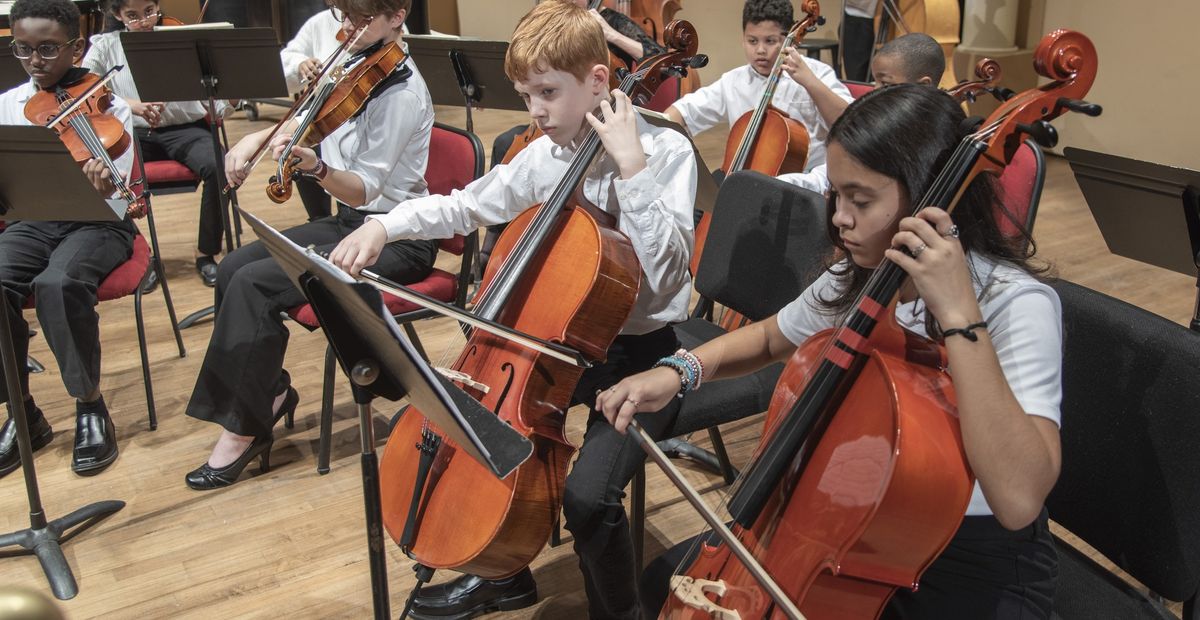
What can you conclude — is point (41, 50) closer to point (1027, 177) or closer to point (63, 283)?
point (63, 283)

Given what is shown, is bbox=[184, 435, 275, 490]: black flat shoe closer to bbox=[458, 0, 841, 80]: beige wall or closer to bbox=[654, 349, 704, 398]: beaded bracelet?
bbox=[654, 349, 704, 398]: beaded bracelet

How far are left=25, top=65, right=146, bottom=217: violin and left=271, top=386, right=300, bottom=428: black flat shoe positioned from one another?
1.95 ft

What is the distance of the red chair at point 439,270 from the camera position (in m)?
2.27

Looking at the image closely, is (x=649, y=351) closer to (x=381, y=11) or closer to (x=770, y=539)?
(x=770, y=539)

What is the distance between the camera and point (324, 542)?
2137mm

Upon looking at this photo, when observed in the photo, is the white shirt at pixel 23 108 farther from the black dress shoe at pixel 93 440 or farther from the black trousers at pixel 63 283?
the black dress shoe at pixel 93 440

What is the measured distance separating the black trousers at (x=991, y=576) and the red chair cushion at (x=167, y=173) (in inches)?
119

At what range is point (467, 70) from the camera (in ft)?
10.9

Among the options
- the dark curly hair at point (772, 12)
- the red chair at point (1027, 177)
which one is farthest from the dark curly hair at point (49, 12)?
the red chair at point (1027, 177)

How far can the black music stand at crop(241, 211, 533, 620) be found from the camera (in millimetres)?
984

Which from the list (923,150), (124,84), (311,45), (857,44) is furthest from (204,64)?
(857,44)

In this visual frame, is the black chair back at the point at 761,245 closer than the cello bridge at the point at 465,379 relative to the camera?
No

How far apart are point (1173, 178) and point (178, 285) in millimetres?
3204

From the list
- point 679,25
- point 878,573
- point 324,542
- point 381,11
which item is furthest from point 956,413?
point 381,11
